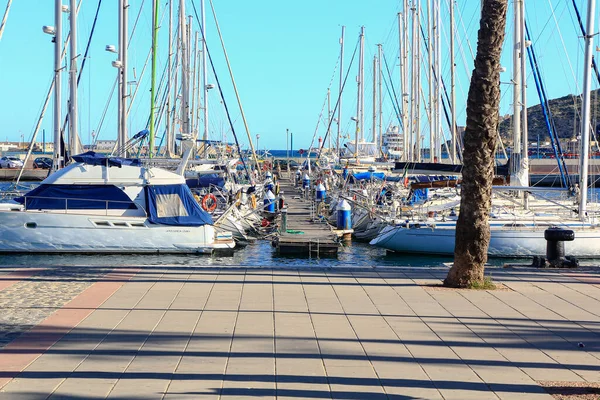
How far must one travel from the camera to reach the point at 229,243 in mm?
25031

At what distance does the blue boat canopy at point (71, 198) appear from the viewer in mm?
23594

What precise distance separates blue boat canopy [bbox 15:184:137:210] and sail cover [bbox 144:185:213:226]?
2.78 ft

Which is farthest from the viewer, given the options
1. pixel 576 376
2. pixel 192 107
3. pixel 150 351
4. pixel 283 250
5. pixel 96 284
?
pixel 192 107

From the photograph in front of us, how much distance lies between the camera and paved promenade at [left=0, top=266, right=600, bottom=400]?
23.4 feet

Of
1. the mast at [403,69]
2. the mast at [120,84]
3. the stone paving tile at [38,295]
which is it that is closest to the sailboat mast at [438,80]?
the mast at [403,69]

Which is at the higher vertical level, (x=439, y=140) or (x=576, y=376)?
(x=439, y=140)

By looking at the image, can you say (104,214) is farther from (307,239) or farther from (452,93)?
(452,93)

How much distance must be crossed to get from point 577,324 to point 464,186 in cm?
353

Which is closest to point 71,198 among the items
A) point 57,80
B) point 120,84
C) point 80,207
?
point 80,207

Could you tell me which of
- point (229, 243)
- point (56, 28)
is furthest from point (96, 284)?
point (56, 28)

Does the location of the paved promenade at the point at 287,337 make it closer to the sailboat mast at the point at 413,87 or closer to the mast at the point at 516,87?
Result: the mast at the point at 516,87

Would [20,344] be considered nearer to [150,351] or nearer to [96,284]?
[150,351]

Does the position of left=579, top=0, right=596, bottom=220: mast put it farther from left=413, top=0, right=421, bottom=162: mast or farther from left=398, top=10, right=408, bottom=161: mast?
left=398, top=10, right=408, bottom=161: mast

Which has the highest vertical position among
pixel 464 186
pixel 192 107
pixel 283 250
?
pixel 192 107
